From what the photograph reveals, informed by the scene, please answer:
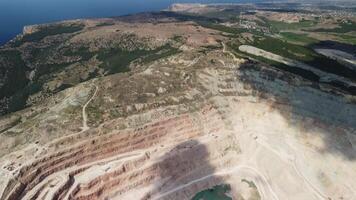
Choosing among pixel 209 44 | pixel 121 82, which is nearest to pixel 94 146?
pixel 121 82

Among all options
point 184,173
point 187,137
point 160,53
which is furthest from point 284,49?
point 184,173

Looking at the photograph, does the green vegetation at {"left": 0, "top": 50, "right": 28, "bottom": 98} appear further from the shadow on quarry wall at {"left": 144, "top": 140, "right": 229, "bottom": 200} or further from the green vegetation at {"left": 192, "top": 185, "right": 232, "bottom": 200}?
the green vegetation at {"left": 192, "top": 185, "right": 232, "bottom": 200}

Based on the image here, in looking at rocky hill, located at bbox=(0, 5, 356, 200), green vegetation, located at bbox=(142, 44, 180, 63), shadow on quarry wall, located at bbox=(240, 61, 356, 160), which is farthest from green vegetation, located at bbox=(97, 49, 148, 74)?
shadow on quarry wall, located at bbox=(240, 61, 356, 160)

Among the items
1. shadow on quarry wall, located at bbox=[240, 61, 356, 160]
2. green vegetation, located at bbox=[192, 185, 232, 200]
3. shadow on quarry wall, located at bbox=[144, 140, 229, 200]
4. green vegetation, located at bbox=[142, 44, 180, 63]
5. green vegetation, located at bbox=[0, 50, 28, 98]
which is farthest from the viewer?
green vegetation, located at bbox=[0, 50, 28, 98]

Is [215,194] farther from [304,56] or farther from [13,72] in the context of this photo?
[13,72]

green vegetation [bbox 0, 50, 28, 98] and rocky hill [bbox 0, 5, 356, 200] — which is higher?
rocky hill [bbox 0, 5, 356, 200]

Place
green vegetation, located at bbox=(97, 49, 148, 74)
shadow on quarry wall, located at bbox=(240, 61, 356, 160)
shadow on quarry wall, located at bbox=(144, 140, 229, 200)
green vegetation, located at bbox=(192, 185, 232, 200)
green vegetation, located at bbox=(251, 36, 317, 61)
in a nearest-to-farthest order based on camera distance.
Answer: shadow on quarry wall, located at bbox=(144, 140, 229, 200) < green vegetation, located at bbox=(192, 185, 232, 200) < shadow on quarry wall, located at bbox=(240, 61, 356, 160) < green vegetation, located at bbox=(97, 49, 148, 74) < green vegetation, located at bbox=(251, 36, 317, 61)

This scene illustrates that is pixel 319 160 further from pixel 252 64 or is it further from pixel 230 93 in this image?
pixel 252 64

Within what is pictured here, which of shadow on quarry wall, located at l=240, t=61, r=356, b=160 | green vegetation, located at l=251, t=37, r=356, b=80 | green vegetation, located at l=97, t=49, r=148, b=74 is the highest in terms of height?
shadow on quarry wall, located at l=240, t=61, r=356, b=160

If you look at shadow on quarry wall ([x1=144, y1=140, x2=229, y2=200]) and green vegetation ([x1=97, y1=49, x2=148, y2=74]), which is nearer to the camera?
shadow on quarry wall ([x1=144, y1=140, x2=229, y2=200])
